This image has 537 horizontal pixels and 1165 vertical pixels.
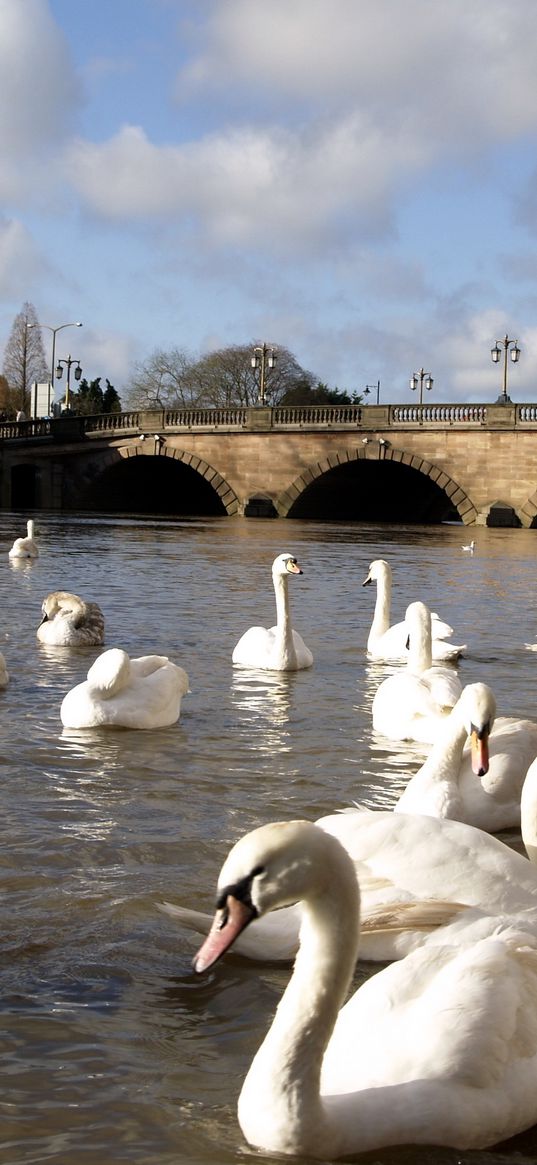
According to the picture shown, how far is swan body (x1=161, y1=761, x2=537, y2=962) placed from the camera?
11.8ft

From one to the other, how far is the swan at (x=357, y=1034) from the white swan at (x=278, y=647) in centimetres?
650

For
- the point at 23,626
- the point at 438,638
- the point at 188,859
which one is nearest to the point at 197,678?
the point at 438,638

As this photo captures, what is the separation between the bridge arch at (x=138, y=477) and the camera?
4962 cm

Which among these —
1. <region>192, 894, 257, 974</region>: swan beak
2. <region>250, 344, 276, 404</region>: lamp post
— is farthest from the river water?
<region>250, 344, 276, 404</region>: lamp post

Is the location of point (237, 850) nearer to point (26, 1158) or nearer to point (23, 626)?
point (26, 1158)

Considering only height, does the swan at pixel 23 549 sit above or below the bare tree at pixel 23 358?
below

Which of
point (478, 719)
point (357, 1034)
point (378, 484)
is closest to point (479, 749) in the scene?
point (478, 719)

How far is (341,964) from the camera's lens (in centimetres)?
273

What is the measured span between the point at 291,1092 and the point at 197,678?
6549 mm

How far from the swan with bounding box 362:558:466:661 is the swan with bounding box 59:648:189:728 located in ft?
10.6

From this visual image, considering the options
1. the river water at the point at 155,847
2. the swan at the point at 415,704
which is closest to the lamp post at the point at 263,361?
the river water at the point at 155,847

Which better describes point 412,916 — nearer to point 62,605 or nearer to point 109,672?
point 109,672

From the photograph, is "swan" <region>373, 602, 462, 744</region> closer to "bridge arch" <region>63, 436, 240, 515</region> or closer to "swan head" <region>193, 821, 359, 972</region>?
"swan head" <region>193, 821, 359, 972</region>

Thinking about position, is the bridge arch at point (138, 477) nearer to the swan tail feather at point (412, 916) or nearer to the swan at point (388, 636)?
the swan at point (388, 636)
